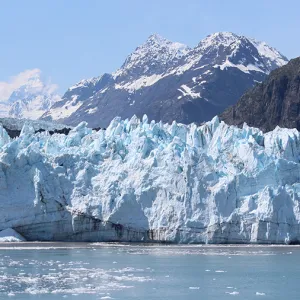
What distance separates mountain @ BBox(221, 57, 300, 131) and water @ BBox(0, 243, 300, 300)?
213 feet

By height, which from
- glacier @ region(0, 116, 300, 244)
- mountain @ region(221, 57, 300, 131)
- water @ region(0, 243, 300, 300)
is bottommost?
water @ region(0, 243, 300, 300)

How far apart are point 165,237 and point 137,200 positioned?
245cm

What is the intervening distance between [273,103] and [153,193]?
218 feet

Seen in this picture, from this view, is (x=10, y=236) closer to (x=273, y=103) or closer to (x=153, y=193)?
(x=153, y=193)

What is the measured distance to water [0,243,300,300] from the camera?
84.1 ft

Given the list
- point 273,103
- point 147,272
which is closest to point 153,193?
point 147,272

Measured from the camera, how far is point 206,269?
31953 millimetres

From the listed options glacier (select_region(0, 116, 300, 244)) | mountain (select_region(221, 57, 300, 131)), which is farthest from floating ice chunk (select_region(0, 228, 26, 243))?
mountain (select_region(221, 57, 300, 131))

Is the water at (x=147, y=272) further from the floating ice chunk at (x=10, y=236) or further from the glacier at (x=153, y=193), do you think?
the glacier at (x=153, y=193)

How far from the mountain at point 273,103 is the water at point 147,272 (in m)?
65.1

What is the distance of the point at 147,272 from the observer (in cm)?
3077

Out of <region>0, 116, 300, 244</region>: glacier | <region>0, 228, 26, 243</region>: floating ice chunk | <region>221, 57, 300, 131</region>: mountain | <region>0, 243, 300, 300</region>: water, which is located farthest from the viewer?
<region>221, 57, 300, 131</region>: mountain

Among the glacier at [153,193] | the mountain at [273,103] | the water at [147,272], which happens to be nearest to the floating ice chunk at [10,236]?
the glacier at [153,193]

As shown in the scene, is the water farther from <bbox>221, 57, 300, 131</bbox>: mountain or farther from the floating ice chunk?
<bbox>221, 57, 300, 131</bbox>: mountain
